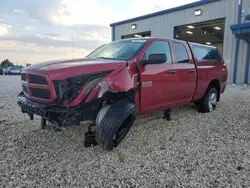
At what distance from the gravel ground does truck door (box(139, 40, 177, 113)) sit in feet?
1.99

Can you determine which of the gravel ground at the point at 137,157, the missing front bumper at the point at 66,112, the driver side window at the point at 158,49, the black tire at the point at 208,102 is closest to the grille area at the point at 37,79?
the missing front bumper at the point at 66,112

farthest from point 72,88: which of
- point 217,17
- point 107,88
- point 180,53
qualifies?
point 217,17

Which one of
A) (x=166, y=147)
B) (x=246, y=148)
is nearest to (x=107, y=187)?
(x=166, y=147)

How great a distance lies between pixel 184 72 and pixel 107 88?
7.93 ft

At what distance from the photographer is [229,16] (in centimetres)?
1402

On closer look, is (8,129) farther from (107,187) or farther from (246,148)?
(246,148)

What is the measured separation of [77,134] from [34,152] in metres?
0.94

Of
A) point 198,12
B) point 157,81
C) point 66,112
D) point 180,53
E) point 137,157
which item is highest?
point 198,12

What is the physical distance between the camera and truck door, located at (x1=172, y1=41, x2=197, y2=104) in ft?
15.8

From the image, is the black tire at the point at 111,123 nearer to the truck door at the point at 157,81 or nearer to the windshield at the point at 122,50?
the truck door at the point at 157,81

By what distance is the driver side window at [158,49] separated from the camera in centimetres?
412

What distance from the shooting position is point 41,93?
3.31 m

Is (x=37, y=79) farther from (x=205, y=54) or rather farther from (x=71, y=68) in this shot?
(x=205, y=54)

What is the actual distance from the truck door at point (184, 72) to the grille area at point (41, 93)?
8.99 feet
